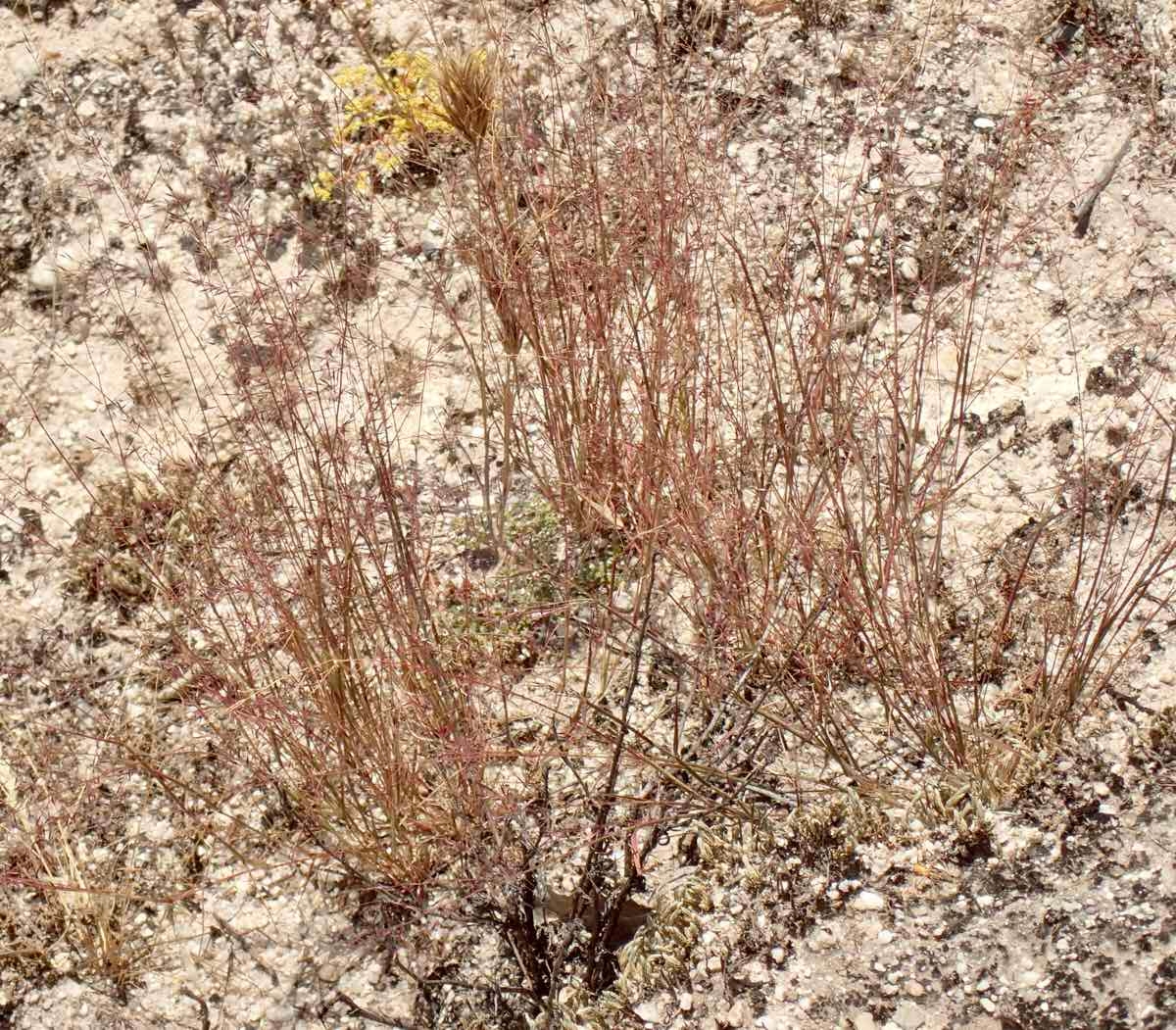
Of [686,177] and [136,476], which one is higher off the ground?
[686,177]

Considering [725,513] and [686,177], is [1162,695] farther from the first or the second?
[686,177]

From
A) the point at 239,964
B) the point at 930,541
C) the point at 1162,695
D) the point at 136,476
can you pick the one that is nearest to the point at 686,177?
the point at 930,541

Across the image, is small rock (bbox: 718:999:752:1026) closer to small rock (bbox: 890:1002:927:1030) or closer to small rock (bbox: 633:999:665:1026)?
small rock (bbox: 633:999:665:1026)

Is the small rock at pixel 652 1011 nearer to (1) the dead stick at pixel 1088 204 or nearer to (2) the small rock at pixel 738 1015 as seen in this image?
(2) the small rock at pixel 738 1015

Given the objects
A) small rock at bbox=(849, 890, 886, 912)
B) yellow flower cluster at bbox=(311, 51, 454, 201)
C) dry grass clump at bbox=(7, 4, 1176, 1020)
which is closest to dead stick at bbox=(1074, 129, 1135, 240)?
dry grass clump at bbox=(7, 4, 1176, 1020)

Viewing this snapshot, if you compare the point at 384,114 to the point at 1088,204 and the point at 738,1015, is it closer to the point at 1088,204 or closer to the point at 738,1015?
the point at 1088,204

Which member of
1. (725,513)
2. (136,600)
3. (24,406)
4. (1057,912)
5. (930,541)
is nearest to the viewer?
(1057,912)
